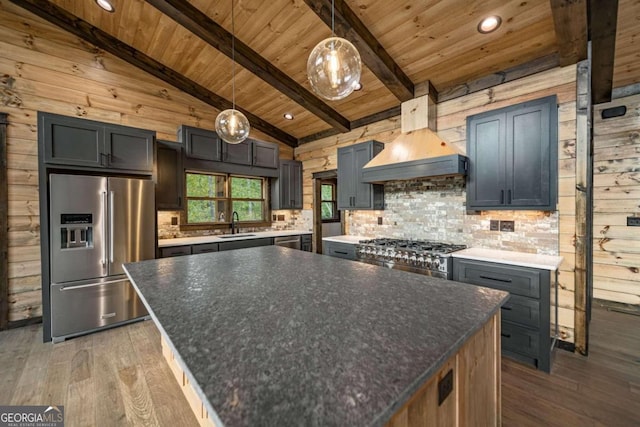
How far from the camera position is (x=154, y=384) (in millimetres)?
2055

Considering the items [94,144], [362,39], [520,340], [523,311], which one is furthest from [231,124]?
[520,340]

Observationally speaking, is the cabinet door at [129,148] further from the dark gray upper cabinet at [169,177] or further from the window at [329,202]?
the window at [329,202]

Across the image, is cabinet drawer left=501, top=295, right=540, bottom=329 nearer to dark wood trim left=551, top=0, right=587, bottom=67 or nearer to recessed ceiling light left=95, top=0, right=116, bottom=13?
dark wood trim left=551, top=0, right=587, bottom=67

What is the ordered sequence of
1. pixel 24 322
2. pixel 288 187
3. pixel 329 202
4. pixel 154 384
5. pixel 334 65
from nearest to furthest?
pixel 334 65 < pixel 154 384 < pixel 24 322 < pixel 288 187 < pixel 329 202

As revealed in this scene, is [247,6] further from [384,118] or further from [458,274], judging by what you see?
[458,274]

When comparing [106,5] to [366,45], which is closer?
[366,45]

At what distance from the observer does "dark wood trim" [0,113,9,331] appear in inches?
115

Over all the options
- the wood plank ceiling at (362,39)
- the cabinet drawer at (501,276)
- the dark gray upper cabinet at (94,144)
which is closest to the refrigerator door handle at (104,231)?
the dark gray upper cabinet at (94,144)

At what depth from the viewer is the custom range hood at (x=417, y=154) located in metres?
2.76

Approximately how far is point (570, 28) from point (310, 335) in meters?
3.00

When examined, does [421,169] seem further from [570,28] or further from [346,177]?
[570,28]

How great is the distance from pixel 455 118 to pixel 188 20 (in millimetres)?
3181

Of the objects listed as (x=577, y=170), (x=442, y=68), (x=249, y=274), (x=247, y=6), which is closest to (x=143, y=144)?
(x=247, y=6)

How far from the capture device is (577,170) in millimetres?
2387
